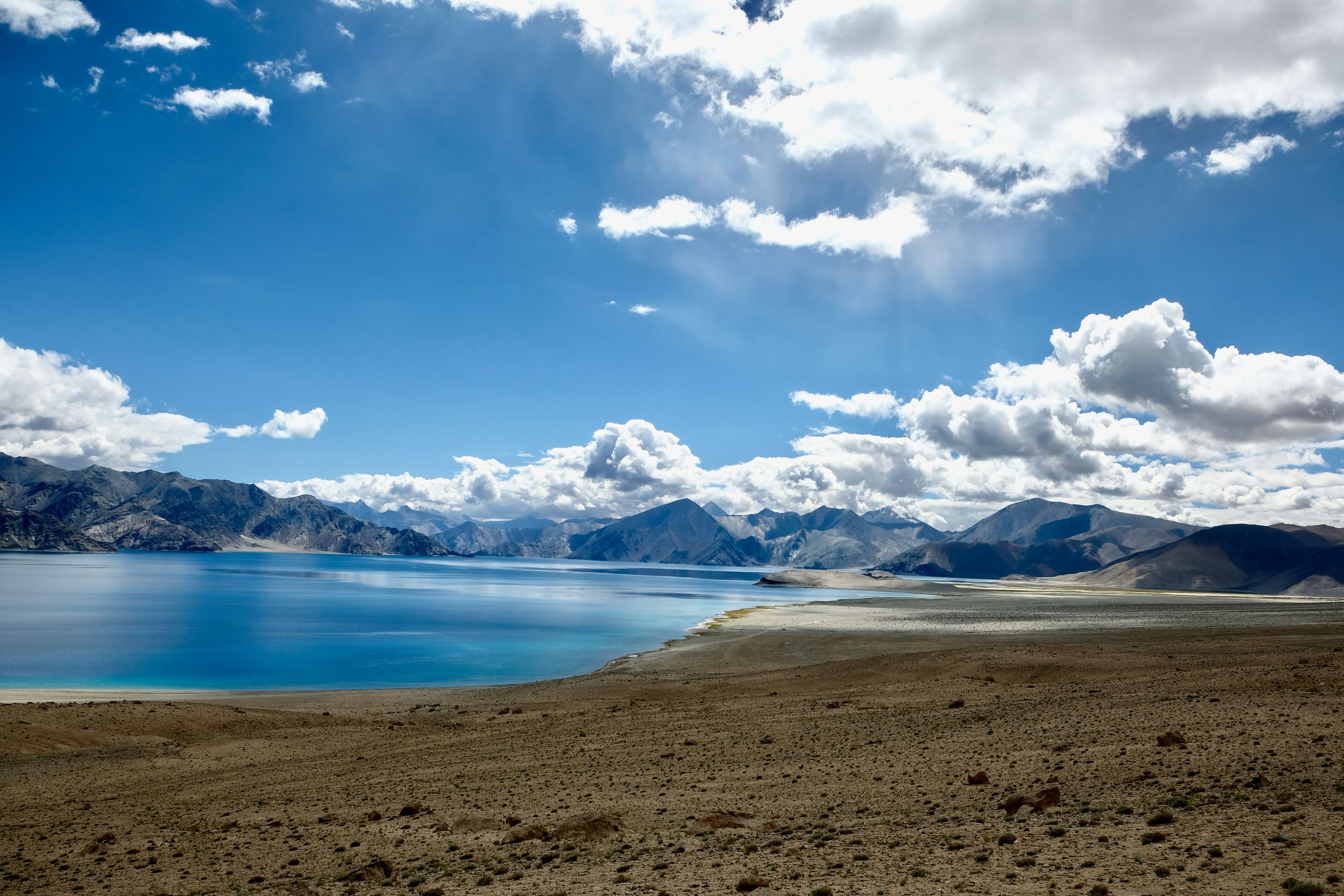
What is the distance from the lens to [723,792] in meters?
20.6

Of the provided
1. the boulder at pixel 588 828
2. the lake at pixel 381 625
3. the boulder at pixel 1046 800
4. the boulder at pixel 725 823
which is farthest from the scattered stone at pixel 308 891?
the lake at pixel 381 625

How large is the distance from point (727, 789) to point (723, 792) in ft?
0.97

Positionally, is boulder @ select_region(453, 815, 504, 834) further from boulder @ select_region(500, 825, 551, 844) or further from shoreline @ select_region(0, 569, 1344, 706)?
shoreline @ select_region(0, 569, 1344, 706)

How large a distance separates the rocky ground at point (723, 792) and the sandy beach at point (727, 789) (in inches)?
3.7

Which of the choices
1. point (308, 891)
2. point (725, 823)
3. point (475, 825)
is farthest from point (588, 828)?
point (308, 891)

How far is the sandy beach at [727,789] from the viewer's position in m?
13.7

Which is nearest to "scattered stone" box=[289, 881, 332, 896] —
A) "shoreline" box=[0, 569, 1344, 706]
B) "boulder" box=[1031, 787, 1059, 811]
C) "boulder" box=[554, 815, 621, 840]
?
"boulder" box=[554, 815, 621, 840]

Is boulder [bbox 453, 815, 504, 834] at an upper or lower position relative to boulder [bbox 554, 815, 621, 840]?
lower

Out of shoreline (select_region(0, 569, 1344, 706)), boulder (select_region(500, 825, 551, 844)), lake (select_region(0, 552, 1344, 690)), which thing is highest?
boulder (select_region(500, 825, 551, 844))

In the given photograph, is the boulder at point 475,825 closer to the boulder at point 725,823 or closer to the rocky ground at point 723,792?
the rocky ground at point 723,792

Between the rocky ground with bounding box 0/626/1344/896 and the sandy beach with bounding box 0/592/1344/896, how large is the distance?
0.09 meters

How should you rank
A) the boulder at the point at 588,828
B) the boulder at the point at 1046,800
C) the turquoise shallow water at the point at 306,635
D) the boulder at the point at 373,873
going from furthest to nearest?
the turquoise shallow water at the point at 306,635 → the boulder at the point at 588,828 → the boulder at the point at 1046,800 → the boulder at the point at 373,873

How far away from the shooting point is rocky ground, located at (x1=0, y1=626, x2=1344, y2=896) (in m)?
13.6

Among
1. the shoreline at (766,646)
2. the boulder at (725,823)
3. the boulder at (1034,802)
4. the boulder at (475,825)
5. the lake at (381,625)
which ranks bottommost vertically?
the lake at (381,625)
